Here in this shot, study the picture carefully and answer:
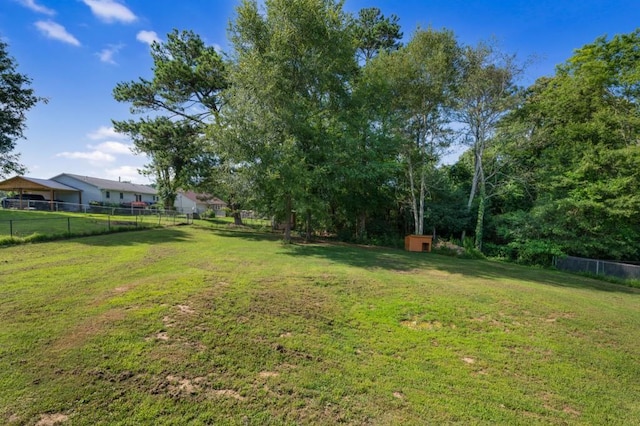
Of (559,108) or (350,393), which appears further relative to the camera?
(559,108)

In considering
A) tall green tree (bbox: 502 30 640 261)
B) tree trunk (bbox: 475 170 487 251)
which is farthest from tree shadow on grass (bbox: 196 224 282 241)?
tall green tree (bbox: 502 30 640 261)

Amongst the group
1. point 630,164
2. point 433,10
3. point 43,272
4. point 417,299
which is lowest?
point 417,299

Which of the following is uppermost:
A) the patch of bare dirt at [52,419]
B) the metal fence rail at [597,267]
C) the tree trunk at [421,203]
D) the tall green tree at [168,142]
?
the tall green tree at [168,142]

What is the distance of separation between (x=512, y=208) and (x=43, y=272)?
19617 millimetres

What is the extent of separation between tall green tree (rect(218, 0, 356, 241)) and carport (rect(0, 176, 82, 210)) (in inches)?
949

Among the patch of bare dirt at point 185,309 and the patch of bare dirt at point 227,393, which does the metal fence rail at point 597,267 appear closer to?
the patch of bare dirt at point 227,393

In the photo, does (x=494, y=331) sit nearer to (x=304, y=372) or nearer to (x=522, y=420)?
(x=522, y=420)

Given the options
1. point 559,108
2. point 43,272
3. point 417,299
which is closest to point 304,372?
point 417,299

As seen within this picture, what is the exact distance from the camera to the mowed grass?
2.77 metres

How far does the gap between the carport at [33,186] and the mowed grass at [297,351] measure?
28027mm

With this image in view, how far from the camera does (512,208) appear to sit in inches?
635

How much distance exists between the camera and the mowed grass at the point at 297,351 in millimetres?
2770

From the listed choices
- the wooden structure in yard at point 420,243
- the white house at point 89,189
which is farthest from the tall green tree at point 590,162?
the white house at point 89,189

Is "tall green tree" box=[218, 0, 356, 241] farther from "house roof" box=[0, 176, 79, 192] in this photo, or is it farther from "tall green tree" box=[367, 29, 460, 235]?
"house roof" box=[0, 176, 79, 192]
